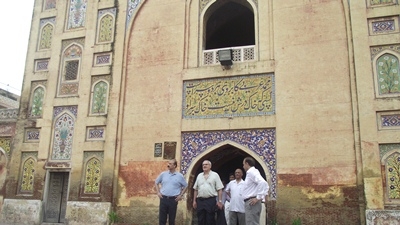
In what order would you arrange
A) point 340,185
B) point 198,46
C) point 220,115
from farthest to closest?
point 198,46 → point 220,115 → point 340,185

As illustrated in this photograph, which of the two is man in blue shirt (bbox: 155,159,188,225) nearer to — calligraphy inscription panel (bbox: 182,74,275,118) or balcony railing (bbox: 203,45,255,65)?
calligraphy inscription panel (bbox: 182,74,275,118)

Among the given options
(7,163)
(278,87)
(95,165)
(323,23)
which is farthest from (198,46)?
(7,163)

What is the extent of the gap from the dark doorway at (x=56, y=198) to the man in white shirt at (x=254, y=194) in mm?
5921

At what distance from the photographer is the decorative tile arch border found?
337 inches

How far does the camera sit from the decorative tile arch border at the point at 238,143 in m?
8.55

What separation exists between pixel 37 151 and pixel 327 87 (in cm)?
697

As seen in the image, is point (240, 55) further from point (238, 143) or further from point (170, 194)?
point (170, 194)

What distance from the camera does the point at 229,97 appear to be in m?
9.12

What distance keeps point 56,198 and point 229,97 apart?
4.87m

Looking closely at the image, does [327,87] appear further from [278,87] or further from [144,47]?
[144,47]

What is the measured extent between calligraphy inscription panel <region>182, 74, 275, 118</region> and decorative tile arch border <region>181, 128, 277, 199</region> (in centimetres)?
40

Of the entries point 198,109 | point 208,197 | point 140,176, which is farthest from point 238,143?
point 208,197

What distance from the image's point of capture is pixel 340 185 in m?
7.94

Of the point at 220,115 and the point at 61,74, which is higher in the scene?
the point at 61,74
